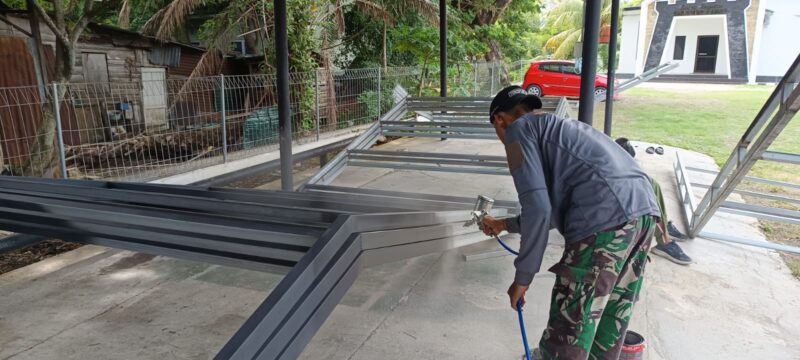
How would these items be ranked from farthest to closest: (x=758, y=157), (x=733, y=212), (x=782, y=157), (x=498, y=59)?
(x=498, y=59), (x=733, y=212), (x=758, y=157), (x=782, y=157)

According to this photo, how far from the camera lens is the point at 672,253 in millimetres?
4621

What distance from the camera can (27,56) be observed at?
1002 centimetres

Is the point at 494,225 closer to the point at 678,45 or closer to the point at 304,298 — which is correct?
the point at 304,298

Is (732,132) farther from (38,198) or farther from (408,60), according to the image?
(38,198)

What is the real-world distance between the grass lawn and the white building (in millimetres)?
2363

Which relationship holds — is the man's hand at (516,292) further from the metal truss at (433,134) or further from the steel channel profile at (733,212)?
the steel channel profile at (733,212)

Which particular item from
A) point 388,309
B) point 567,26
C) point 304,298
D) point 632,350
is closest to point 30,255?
point 388,309

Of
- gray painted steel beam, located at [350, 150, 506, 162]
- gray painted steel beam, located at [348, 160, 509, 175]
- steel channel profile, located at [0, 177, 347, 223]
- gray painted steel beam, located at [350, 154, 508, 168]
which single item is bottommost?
gray painted steel beam, located at [348, 160, 509, 175]

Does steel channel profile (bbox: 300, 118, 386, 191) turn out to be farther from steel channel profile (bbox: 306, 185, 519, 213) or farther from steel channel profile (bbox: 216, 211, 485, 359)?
steel channel profile (bbox: 216, 211, 485, 359)

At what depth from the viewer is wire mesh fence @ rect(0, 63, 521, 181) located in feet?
20.6

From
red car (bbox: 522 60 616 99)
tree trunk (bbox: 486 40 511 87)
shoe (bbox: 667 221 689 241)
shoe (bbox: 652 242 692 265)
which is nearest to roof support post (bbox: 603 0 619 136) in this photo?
shoe (bbox: 667 221 689 241)

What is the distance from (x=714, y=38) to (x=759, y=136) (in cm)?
2836

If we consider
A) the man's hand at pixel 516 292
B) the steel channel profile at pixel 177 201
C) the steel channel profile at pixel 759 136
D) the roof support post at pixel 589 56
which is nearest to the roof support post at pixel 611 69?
the steel channel profile at pixel 759 136

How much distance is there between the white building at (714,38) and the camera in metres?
25.3
